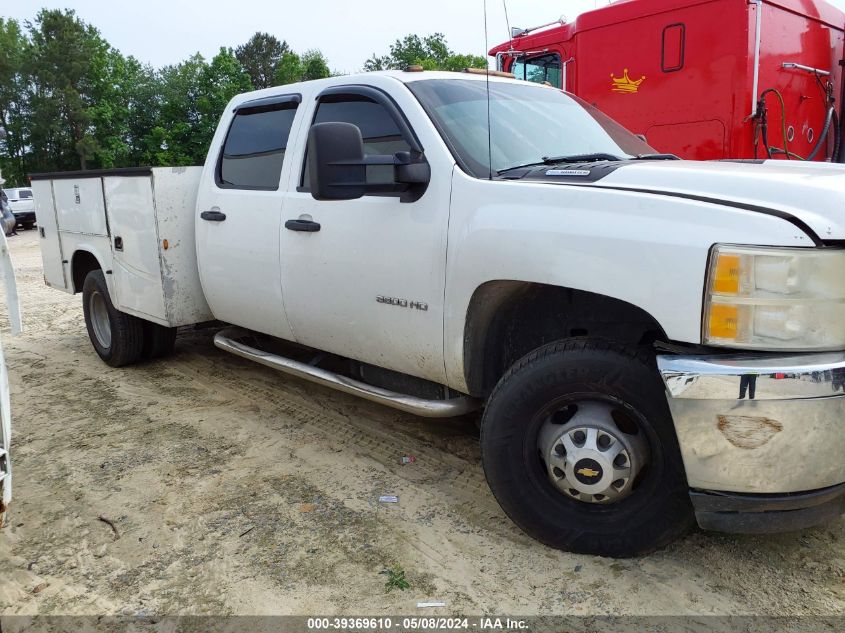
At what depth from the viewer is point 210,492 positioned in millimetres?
3533

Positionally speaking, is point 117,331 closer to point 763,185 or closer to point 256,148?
point 256,148

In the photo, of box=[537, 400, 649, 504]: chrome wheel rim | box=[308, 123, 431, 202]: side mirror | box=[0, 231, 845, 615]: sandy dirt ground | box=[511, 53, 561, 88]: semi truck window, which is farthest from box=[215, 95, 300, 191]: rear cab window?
box=[511, 53, 561, 88]: semi truck window

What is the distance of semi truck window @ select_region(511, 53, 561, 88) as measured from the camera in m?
7.48

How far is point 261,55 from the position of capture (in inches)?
2704

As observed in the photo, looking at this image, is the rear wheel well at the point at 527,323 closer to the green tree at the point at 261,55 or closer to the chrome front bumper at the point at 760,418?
the chrome front bumper at the point at 760,418

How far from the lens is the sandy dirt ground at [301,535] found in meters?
2.64

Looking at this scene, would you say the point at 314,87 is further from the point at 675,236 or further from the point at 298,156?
the point at 675,236

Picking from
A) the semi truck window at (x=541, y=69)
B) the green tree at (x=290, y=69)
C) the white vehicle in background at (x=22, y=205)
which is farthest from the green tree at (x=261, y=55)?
the semi truck window at (x=541, y=69)

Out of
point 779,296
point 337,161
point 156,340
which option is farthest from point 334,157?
point 156,340

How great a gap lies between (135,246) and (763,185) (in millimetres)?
4160

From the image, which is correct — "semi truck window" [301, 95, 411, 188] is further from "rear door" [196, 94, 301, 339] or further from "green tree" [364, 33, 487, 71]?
"green tree" [364, 33, 487, 71]

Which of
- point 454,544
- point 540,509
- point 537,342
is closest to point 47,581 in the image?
point 454,544

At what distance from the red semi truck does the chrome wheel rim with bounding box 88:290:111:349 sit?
492 cm

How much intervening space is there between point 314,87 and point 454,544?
Result: 263cm
